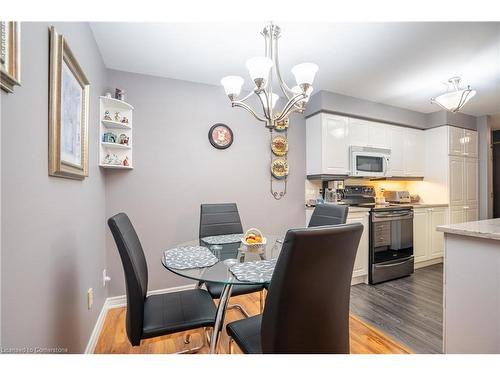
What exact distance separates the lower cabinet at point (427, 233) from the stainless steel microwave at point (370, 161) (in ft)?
2.39

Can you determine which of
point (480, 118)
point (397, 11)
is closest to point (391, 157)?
point (480, 118)

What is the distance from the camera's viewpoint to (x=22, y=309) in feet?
2.74

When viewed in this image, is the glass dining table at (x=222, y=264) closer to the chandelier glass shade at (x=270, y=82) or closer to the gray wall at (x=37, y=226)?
the gray wall at (x=37, y=226)

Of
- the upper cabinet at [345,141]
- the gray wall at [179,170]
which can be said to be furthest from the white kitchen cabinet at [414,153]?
the gray wall at [179,170]

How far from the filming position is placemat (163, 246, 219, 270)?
1362mm

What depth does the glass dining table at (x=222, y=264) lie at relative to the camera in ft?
3.90

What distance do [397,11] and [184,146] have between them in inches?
82.7

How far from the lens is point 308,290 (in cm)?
87

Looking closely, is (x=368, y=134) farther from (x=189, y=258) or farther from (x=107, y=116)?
(x=107, y=116)

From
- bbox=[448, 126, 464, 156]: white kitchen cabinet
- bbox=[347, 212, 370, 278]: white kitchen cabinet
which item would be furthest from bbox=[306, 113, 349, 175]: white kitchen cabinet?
bbox=[448, 126, 464, 156]: white kitchen cabinet

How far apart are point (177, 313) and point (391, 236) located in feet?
9.09
